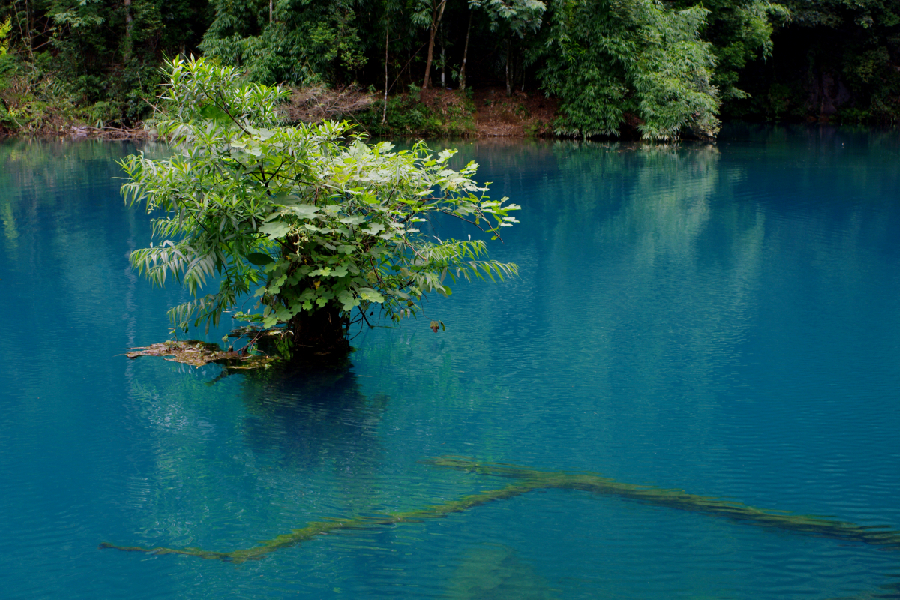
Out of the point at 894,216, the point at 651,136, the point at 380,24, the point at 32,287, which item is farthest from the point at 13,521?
the point at 380,24

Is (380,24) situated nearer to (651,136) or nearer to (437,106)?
(437,106)

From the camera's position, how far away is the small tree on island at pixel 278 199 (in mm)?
5582

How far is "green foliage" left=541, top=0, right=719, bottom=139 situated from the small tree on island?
19856 millimetres

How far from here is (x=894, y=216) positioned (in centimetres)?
1228

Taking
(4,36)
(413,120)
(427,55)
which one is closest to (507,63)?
(427,55)

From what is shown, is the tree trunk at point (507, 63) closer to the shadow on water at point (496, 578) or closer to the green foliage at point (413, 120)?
the green foliage at point (413, 120)

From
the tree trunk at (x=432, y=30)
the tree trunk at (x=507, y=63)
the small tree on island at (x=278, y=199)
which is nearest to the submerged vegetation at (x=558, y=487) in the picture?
the small tree on island at (x=278, y=199)

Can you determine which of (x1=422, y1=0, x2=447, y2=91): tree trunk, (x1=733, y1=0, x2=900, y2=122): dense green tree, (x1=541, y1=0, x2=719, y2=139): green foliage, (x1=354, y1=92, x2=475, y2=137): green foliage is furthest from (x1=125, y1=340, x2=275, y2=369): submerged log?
(x1=733, y1=0, x2=900, y2=122): dense green tree

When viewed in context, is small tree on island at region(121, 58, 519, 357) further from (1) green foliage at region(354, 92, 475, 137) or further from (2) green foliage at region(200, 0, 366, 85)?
(1) green foliage at region(354, 92, 475, 137)

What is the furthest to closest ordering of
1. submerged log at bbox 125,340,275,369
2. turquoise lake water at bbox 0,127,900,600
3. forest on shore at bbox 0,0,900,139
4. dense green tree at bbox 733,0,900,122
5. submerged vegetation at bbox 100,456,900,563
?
dense green tree at bbox 733,0,900,122
forest on shore at bbox 0,0,900,139
submerged log at bbox 125,340,275,369
submerged vegetation at bbox 100,456,900,563
turquoise lake water at bbox 0,127,900,600

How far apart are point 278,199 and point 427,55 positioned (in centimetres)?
2565

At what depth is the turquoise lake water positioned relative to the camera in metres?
3.68

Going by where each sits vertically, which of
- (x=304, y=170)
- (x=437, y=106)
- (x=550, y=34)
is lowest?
(x=304, y=170)

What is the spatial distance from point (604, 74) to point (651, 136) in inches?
101
